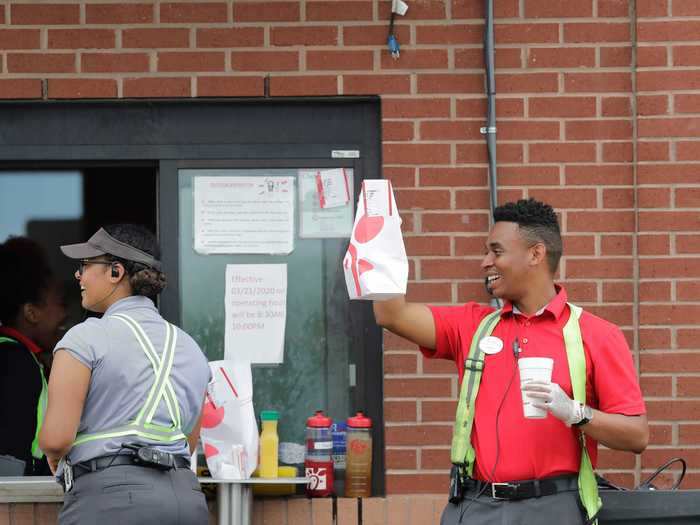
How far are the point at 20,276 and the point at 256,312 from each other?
7.06 feet

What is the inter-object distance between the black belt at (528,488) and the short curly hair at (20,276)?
11.9 ft

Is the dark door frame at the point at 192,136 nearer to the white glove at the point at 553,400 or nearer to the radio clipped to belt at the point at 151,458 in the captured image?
the radio clipped to belt at the point at 151,458

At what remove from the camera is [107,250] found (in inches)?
181

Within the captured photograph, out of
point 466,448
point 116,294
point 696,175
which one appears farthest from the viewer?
point 696,175

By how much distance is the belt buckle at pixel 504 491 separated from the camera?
4.20 meters

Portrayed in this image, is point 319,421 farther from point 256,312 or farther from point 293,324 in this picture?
point 256,312

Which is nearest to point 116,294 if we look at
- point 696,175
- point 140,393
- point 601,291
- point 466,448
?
point 140,393

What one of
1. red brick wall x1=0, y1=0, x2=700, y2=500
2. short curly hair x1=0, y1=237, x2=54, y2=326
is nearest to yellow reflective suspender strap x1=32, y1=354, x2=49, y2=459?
short curly hair x1=0, y1=237, x2=54, y2=326

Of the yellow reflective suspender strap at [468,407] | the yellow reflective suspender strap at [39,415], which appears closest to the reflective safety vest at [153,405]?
the yellow reflective suspender strap at [468,407]

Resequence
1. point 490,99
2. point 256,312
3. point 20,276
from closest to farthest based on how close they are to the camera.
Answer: point 490,99
point 256,312
point 20,276

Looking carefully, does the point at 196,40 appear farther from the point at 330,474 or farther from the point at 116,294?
the point at 330,474

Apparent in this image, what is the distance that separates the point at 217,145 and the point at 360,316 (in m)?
1.03

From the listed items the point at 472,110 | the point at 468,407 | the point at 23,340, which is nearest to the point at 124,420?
the point at 468,407

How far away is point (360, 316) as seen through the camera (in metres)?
5.75
